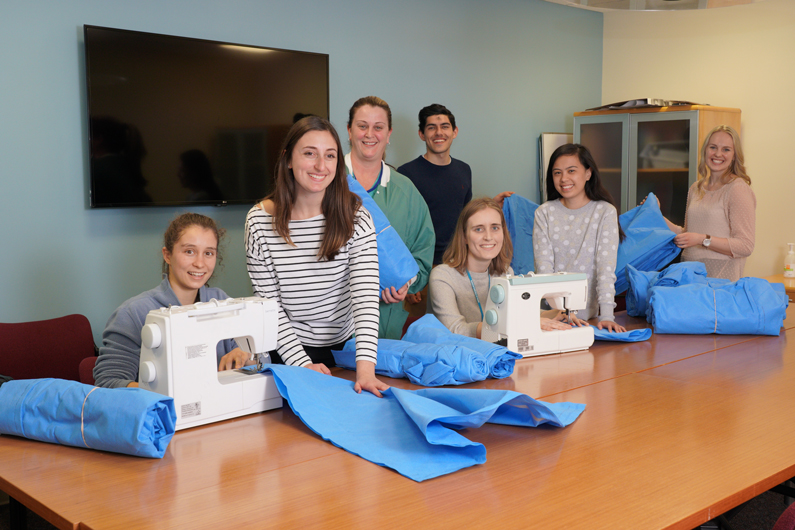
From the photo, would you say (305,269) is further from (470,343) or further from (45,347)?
(45,347)

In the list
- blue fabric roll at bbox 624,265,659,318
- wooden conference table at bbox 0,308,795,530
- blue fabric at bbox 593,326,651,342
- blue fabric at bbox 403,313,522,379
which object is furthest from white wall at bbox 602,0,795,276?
blue fabric at bbox 403,313,522,379

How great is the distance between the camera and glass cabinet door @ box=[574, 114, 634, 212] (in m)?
4.63

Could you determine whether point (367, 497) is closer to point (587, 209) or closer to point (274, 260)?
point (274, 260)

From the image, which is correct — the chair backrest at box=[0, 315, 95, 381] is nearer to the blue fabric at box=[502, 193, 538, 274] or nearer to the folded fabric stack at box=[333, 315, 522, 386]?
the folded fabric stack at box=[333, 315, 522, 386]

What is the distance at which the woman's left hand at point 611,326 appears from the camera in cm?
226

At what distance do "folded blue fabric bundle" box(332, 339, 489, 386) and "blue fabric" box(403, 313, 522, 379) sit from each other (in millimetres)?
38

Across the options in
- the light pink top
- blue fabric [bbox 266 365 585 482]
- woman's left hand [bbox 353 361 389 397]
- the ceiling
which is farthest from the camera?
the light pink top

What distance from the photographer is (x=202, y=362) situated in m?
1.44

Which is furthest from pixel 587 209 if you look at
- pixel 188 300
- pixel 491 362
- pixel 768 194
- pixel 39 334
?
pixel 768 194

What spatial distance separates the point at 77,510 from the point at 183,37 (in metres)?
2.56

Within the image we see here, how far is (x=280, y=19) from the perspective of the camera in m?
3.54

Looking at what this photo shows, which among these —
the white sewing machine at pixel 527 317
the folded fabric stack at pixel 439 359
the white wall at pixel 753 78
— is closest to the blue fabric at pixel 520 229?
the white sewing machine at pixel 527 317

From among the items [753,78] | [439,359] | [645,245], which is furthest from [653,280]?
[753,78]

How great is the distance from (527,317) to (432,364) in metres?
0.41
